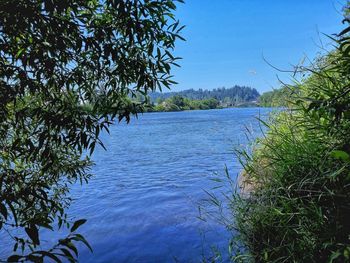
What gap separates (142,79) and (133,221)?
709 cm

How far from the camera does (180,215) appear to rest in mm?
9273

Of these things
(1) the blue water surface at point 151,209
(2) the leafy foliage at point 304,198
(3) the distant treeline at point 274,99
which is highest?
(3) the distant treeline at point 274,99

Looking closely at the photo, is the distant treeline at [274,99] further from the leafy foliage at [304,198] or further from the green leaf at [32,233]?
the green leaf at [32,233]

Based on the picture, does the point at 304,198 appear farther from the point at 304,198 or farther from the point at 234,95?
the point at 234,95

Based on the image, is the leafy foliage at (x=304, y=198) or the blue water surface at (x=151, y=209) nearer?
the leafy foliage at (x=304, y=198)

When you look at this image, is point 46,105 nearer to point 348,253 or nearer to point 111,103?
point 111,103

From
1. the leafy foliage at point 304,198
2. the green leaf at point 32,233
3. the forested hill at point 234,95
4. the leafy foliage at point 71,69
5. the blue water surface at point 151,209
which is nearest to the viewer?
the green leaf at point 32,233

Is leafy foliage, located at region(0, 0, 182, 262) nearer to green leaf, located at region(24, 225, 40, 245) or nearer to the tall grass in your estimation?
green leaf, located at region(24, 225, 40, 245)

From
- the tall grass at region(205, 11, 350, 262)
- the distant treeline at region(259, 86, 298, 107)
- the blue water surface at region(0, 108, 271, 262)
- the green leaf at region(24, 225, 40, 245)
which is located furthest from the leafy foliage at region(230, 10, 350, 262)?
the green leaf at region(24, 225, 40, 245)

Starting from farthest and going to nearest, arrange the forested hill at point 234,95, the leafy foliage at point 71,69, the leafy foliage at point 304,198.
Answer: the forested hill at point 234,95 → the leafy foliage at point 304,198 → the leafy foliage at point 71,69

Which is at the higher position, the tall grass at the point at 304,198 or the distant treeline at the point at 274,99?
the distant treeline at the point at 274,99

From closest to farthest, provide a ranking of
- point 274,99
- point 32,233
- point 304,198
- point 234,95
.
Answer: point 32,233 < point 304,198 < point 274,99 < point 234,95

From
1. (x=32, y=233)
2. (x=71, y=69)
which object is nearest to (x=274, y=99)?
(x=71, y=69)

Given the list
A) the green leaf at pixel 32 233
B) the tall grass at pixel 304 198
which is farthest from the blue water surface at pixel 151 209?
the green leaf at pixel 32 233
